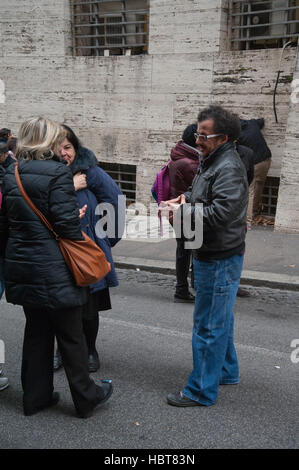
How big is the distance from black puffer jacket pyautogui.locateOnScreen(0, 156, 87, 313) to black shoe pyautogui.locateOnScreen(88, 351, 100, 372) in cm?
110

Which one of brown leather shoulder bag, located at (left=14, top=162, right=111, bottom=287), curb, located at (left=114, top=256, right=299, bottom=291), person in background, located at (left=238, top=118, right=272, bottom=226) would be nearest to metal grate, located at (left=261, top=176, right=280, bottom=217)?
person in background, located at (left=238, top=118, right=272, bottom=226)

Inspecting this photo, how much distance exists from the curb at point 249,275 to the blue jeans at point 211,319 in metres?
2.95

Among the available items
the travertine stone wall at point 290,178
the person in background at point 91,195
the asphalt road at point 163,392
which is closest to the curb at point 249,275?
the asphalt road at point 163,392

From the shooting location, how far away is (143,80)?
378 inches

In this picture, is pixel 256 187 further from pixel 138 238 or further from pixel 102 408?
pixel 102 408

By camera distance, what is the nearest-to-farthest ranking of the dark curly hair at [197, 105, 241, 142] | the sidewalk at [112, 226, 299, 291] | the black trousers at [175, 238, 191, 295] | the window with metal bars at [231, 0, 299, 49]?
the dark curly hair at [197, 105, 241, 142], the black trousers at [175, 238, 191, 295], the sidewalk at [112, 226, 299, 291], the window with metal bars at [231, 0, 299, 49]

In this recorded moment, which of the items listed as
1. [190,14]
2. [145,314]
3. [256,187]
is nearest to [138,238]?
[256,187]

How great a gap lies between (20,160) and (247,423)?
2137 millimetres

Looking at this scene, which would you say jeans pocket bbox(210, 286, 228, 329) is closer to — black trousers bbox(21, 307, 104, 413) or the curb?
black trousers bbox(21, 307, 104, 413)

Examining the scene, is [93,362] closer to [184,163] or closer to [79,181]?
[79,181]

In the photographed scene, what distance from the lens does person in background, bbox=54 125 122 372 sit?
328cm

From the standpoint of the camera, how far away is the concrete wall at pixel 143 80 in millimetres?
8508

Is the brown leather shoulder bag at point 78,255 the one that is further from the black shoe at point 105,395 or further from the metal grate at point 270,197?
the metal grate at point 270,197

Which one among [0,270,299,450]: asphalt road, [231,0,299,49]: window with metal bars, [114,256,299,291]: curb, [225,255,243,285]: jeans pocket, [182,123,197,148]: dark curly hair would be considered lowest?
[114,256,299,291]: curb
